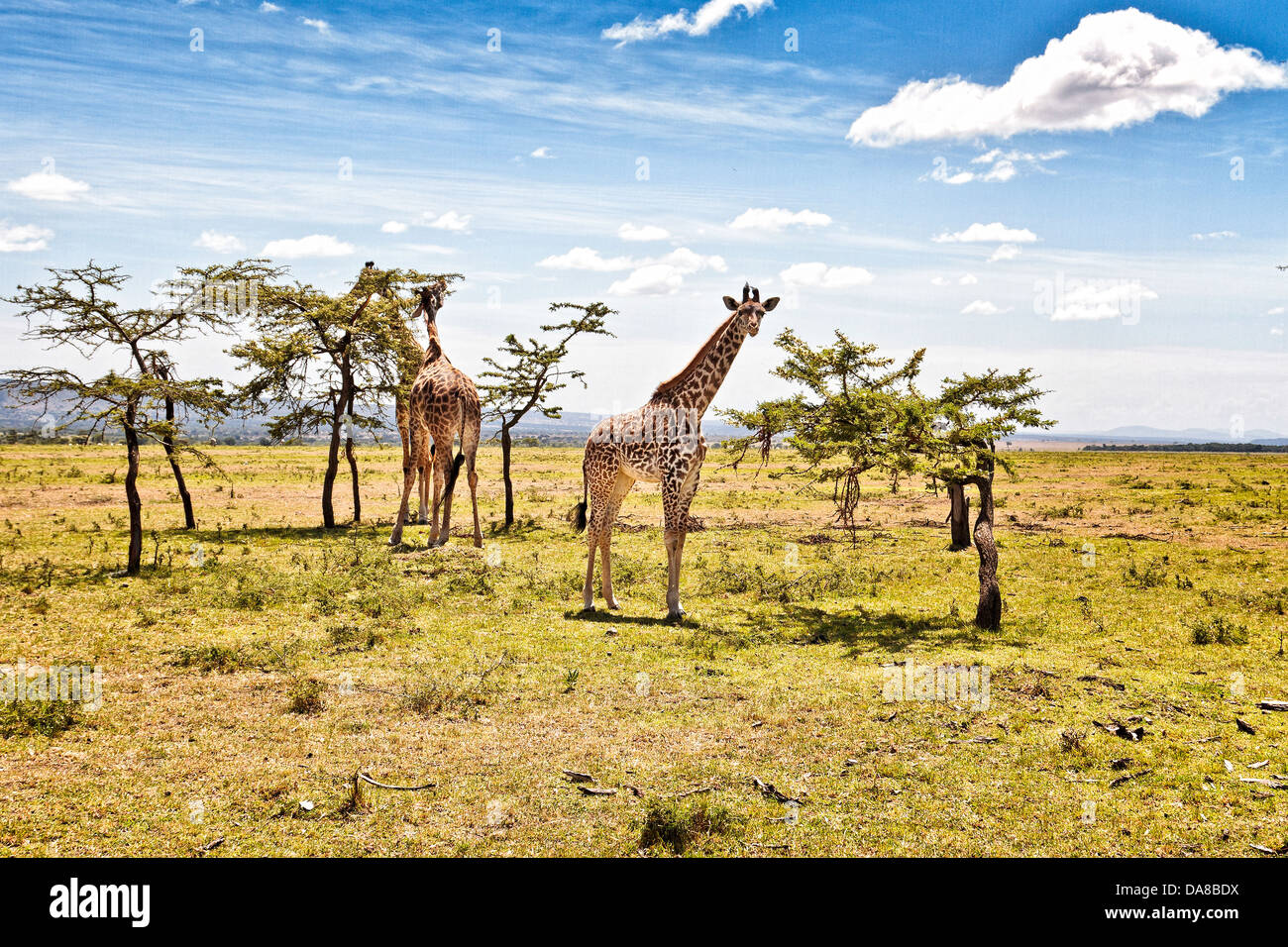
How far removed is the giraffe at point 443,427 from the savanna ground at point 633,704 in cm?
172

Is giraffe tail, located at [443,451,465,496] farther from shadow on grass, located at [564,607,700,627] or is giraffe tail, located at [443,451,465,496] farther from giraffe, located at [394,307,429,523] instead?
shadow on grass, located at [564,607,700,627]

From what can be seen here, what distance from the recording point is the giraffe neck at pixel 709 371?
15727 mm

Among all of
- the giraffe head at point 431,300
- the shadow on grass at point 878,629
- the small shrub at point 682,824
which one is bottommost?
the small shrub at point 682,824

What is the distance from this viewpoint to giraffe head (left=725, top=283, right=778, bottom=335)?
608 inches

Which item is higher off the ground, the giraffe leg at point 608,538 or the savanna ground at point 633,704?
the giraffe leg at point 608,538

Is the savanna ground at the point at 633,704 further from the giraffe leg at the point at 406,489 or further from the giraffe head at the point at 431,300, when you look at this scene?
the giraffe head at the point at 431,300

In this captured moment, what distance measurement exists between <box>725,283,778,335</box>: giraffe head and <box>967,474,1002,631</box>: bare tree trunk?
515cm

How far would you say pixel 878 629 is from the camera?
15547 mm

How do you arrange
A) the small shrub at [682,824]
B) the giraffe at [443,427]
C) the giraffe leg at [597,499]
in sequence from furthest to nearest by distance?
the giraffe at [443,427] < the giraffe leg at [597,499] < the small shrub at [682,824]

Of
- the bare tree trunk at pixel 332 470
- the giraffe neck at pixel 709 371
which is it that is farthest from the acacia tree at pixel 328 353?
the giraffe neck at pixel 709 371

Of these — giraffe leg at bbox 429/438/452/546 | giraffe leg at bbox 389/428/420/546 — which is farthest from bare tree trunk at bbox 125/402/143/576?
giraffe leg at bbox 429/438/452/546

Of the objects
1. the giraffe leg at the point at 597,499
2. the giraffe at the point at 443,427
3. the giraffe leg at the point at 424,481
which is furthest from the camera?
the giraffe leg at the point at 424,481

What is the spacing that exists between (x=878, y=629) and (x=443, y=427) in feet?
45.5
